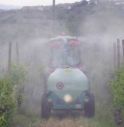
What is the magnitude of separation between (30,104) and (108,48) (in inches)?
327

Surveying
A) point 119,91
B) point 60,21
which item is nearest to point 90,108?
point 119,91

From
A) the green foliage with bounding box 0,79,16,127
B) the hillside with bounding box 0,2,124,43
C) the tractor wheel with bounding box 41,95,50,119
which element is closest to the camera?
the green foliage with bounding box 0,79,16,127

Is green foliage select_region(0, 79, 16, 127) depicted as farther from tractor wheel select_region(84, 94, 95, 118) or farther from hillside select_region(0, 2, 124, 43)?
hillside select_region(0, 2, 124, 43)

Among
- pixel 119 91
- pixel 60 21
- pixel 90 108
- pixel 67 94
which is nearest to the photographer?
pixel 119 91

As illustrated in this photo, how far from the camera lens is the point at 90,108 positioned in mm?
12312

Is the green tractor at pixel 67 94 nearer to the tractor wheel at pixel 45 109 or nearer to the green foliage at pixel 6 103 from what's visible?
the tractor wheel at pixel 45 109

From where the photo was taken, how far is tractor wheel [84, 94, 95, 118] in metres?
12.3

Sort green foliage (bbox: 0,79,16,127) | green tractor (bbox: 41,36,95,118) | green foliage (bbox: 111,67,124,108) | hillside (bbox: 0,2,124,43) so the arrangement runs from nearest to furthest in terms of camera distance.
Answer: green foliage (bbox: 0,79,16,127), green foliage (bbox: 111,67,124,108), green tractor (bbox: 41,36,95,118), hillside (bbox: 0,2,124,43)

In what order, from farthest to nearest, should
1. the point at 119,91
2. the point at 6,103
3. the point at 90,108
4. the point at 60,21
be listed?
the point at 60,21 → the point at 90,108 → the point at 119,91 → the point at 6,103

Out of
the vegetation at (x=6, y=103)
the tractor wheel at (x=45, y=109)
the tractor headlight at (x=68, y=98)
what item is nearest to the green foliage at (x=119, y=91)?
the tractor headlight at (x=68, y=98)

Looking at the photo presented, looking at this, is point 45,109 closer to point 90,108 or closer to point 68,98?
point 68,98

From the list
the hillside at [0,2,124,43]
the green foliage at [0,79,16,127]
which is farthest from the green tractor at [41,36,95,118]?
the hillside at [0,2,124,43]

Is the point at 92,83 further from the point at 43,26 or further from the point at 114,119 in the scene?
the point at 43,26

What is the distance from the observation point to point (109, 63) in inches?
734
